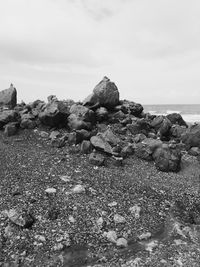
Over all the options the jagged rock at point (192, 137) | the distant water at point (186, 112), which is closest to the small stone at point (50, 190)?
the jagged rock at point (192, 137)

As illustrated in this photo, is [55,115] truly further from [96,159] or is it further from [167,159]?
[167,159]

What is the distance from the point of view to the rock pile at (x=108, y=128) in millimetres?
8031

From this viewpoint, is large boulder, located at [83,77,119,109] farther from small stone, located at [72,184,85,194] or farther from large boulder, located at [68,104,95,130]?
small stone, located at [72,184,85,194]

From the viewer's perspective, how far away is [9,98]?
469 inches

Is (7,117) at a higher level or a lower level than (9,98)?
lower

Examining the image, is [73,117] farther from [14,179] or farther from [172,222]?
[172,222]

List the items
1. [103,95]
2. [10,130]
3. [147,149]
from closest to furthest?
[147,149]
[10,130]
[103,95]

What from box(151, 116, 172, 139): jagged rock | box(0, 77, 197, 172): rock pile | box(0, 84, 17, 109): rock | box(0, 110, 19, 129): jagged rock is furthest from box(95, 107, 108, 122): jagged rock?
box(0, 84, 17, 109): rock

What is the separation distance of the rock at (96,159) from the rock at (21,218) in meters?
2.59

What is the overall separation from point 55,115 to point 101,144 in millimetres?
2174

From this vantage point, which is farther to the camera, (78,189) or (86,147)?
(86,147)

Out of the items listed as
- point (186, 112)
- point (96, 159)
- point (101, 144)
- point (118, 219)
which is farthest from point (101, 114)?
point (186, 112)

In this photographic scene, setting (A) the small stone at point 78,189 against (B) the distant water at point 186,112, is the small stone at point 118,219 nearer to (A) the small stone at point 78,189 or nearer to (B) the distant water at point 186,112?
(A) the small stone at point 78,189

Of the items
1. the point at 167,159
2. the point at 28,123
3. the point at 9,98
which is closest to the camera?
the point at 167,159
